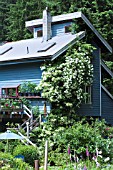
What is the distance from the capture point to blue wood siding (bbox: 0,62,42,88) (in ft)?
70.9

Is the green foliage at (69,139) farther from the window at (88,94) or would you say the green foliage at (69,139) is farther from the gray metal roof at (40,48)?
the gray metal roof at (40,48)

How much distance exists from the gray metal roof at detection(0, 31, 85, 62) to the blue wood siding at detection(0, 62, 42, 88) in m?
0.61

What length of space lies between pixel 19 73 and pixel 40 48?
6.12ft

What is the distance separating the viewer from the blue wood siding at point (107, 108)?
24.8 meters

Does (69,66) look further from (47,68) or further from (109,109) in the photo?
(109,109)

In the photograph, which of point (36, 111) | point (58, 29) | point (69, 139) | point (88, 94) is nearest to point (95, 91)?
point (88, 94)

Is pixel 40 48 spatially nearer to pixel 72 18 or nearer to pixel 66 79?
pixel 72 18

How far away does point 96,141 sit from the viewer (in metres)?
16.2

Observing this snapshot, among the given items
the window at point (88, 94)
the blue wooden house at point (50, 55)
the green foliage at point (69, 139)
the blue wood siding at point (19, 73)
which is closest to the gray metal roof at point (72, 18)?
the blue wooden house at point (50, 55)

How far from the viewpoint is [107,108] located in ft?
82.9

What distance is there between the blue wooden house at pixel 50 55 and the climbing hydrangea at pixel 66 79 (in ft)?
1.72

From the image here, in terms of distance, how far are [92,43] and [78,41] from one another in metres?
2.51

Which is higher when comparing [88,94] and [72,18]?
[72,18]

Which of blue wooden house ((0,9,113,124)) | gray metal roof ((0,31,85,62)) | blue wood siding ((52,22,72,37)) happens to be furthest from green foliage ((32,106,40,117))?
blue wood siding ((52,22,72,37))
